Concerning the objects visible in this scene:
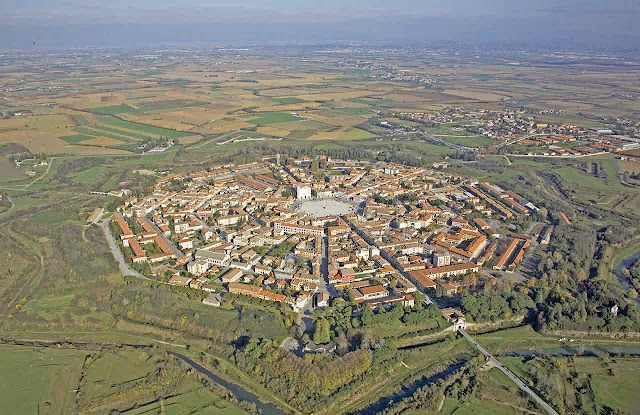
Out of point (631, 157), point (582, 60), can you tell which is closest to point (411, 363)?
point (631, 157)

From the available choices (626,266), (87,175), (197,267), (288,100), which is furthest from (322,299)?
(288,100)

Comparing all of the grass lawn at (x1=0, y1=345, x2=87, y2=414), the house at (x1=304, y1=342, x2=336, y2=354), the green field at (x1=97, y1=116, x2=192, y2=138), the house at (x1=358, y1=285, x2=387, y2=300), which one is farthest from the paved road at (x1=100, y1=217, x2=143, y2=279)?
the green field at (x1=97, y1=116, x2=192, y2=138)

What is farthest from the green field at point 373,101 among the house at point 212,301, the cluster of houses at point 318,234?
the house at point 212,301

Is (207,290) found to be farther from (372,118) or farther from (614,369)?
(372,118)

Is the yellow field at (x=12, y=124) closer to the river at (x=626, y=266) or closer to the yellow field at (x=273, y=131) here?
the yellow field at (x=273, y=131)

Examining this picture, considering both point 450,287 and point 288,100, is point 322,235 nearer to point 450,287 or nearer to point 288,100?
point 450,287
